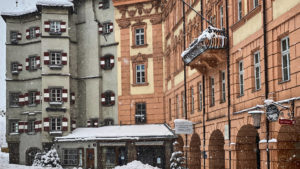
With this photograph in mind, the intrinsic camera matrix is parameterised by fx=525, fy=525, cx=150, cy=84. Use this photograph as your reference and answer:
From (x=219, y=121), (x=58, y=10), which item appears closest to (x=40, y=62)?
(x=58, y=10)

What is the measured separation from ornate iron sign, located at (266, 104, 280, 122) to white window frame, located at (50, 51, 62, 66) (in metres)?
29.4

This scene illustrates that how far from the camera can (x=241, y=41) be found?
21875 mm

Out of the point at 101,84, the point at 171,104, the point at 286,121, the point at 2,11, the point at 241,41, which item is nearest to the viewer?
the point at 286,121

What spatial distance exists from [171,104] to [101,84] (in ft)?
27.5

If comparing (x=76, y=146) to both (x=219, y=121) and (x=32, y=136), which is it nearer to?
(x=32, y=136)

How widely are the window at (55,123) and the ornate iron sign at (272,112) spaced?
94.1 ft

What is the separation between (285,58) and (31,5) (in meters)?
34.7

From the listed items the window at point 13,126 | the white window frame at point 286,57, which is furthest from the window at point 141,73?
the white window frame at point 286,57

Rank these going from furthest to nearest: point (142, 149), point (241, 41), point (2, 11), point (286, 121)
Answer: point (2, 11), point (142, 149), point (241, 41), point (286, 121)

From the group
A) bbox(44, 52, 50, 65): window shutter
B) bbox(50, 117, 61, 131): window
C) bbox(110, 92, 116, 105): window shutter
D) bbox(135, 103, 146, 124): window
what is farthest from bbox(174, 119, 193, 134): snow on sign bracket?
bbox(44, 52, 50, 65): window shutter

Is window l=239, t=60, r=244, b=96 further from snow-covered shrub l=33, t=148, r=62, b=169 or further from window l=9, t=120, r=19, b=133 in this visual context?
window l=9, t=120, r=19, b=133

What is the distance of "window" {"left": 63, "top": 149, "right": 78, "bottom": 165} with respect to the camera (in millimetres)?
42625

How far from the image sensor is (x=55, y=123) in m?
43.4

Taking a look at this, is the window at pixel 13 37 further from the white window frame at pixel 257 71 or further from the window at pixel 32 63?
the white window frame at pixel 257 71
